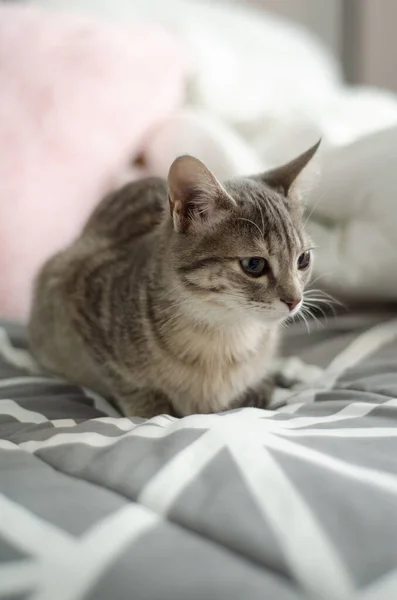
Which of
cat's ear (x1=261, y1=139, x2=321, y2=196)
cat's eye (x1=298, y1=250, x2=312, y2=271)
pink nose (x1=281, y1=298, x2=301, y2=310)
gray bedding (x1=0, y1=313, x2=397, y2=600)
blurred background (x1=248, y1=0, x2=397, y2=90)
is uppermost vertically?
blurred background (x1=248, y1=0, x2=397, y2=90)

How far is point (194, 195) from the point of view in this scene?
0.91 meters

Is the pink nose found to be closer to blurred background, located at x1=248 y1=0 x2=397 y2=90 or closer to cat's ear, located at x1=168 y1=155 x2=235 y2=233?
cat's ear, located at x1=168 y1=155 x2=235 y2=233

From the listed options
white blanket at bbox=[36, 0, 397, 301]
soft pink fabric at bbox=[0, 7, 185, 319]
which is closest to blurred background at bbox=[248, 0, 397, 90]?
white blanket at bbox=[36, 0, 397, 301]

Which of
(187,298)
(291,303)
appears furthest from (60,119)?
(291,303)

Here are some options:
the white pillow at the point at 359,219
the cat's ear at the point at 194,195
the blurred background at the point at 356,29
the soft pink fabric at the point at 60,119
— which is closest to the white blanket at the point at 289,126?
the white pillow at the point at 359,219

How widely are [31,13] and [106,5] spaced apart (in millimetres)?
421

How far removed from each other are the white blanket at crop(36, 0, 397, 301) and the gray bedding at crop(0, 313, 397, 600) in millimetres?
400

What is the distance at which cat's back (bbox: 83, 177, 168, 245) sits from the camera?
4.06ft

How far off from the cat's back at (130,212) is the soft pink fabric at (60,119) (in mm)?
115

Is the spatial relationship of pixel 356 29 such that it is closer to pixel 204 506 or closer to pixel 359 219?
pixel 359 219

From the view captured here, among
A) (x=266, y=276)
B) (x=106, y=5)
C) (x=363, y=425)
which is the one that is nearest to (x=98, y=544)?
(x=363, y=425)

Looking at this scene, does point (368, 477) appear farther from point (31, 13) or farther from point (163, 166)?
point (31, 13)

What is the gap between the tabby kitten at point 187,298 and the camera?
91cm

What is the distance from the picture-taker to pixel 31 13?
1.52 meters
